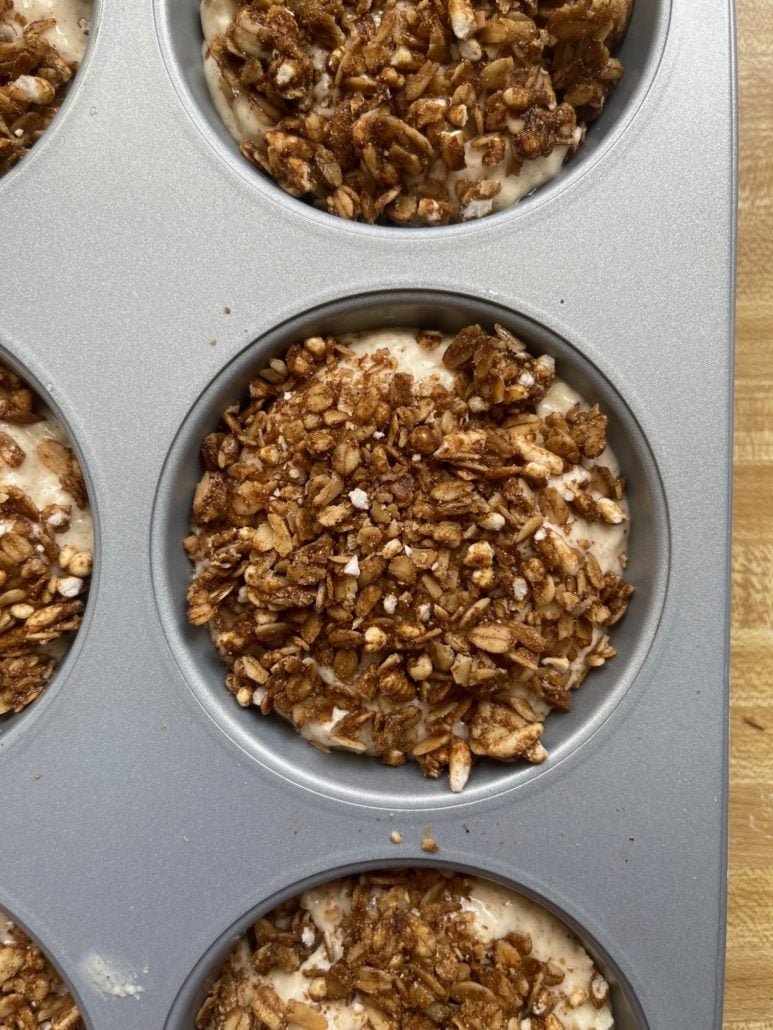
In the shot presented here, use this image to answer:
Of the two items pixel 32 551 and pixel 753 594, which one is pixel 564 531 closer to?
pixel 753 594

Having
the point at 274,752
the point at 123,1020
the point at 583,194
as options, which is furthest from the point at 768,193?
the point at 123,1020

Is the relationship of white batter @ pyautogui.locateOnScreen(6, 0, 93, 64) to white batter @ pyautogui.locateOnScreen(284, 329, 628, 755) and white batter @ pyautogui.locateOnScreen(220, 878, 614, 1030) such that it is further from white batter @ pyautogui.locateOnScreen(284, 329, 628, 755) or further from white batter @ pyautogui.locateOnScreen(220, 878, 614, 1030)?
white batter @ pyautogui.locateOnScreen(220, 878, 614, 1030)

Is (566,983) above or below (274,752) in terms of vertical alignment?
below

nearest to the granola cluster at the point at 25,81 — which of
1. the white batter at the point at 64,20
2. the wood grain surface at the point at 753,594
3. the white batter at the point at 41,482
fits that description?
the white batter at the point at 64,20

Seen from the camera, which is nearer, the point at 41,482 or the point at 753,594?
the point at 41,482

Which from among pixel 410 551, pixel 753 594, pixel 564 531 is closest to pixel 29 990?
pixel 410 551

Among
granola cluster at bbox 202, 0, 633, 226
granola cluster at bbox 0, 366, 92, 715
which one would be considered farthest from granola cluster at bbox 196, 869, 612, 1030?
granola cluster at bbox 202, 0, 633, 226

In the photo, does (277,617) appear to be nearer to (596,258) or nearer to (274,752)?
(274,752)
